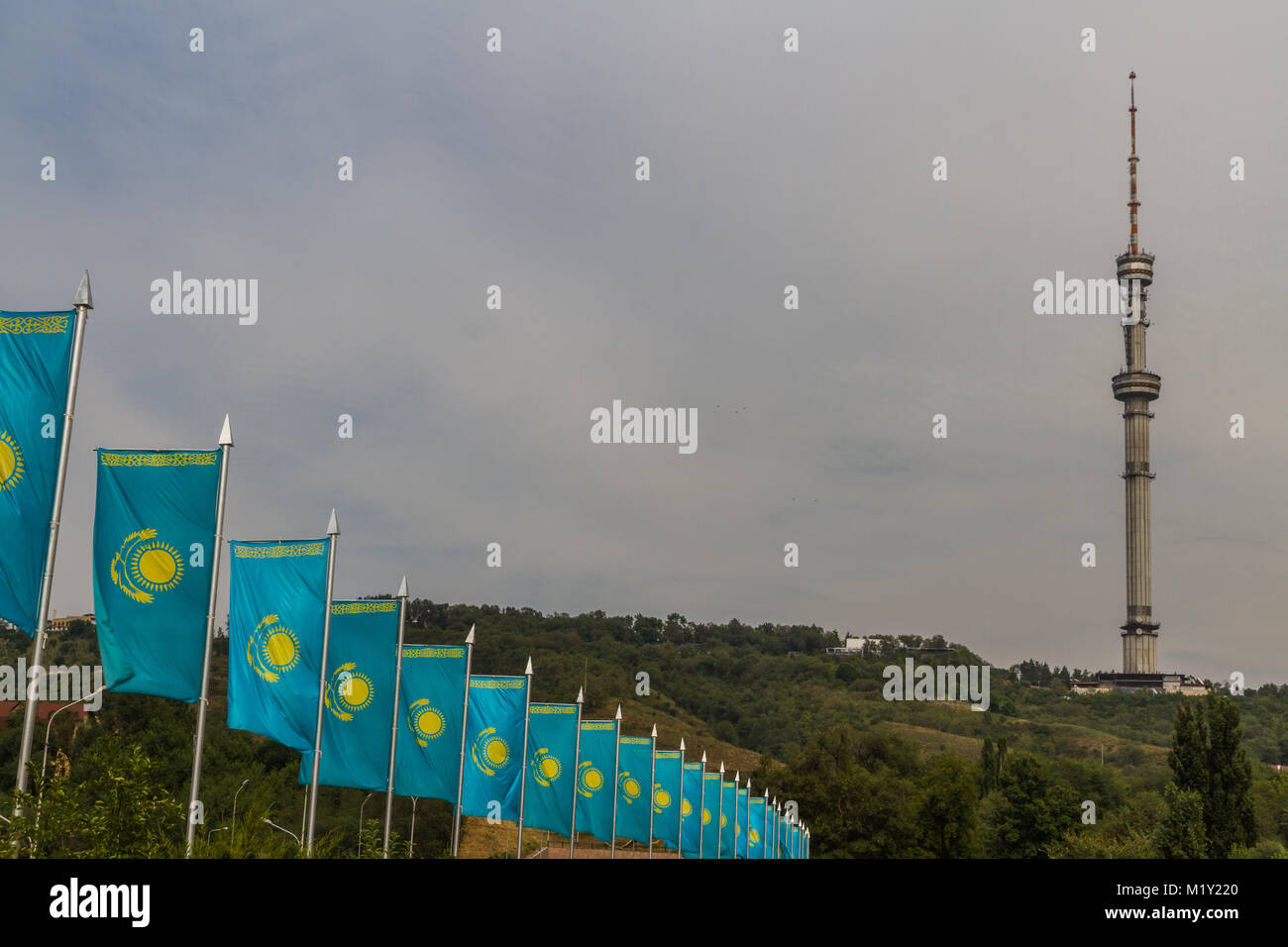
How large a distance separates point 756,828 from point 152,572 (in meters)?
68.0

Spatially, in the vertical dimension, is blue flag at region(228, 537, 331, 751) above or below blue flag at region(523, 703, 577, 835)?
above

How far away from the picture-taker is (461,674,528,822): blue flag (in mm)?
35281

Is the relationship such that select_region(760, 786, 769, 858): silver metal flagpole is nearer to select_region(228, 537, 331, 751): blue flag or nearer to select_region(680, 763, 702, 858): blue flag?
select_region(680, 763, 702, 858): blue flag

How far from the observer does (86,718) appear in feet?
254

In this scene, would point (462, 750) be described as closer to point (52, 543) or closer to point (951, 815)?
point (52, 543)

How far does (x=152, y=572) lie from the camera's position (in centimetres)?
1941

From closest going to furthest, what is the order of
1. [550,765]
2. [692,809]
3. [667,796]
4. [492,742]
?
1. [492,742]
2. [550,765]
3. [667,796]
4. [692,809]

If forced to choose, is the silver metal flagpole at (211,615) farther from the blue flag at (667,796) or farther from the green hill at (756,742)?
the blue flag at (667,796)

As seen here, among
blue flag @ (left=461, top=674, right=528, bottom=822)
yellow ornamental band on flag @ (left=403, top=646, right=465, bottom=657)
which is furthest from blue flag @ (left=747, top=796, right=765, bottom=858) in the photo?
yellow ornamental band on flag @ (left=403, top=646, right=465, bottom=657)

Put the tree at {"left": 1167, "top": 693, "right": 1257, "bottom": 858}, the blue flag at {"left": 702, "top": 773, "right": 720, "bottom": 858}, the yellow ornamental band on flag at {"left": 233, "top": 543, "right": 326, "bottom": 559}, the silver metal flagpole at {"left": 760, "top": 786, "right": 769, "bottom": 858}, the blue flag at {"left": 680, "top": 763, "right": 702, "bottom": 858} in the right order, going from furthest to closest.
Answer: the silver metal flagpole at {"left": 760, "top": 786, "right": 769, "bottom": 858} → the tree at {"left": 1167, "top": 693, "right": 1257, "bottom": 858} → the blue flag at {"left": 702, "top": 773, "right": 720, "bottom": 858} → the blue flag at {"left": 680, "top": 763, "right": 702, "bottom": 858} → the yellow ornamental band on flag at {"left": 233, "top": 543, "right": 326, "bottom": 559}

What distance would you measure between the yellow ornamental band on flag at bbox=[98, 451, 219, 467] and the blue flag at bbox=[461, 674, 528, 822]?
15.7 metres

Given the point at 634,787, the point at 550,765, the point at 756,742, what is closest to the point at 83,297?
the point at 550,765
